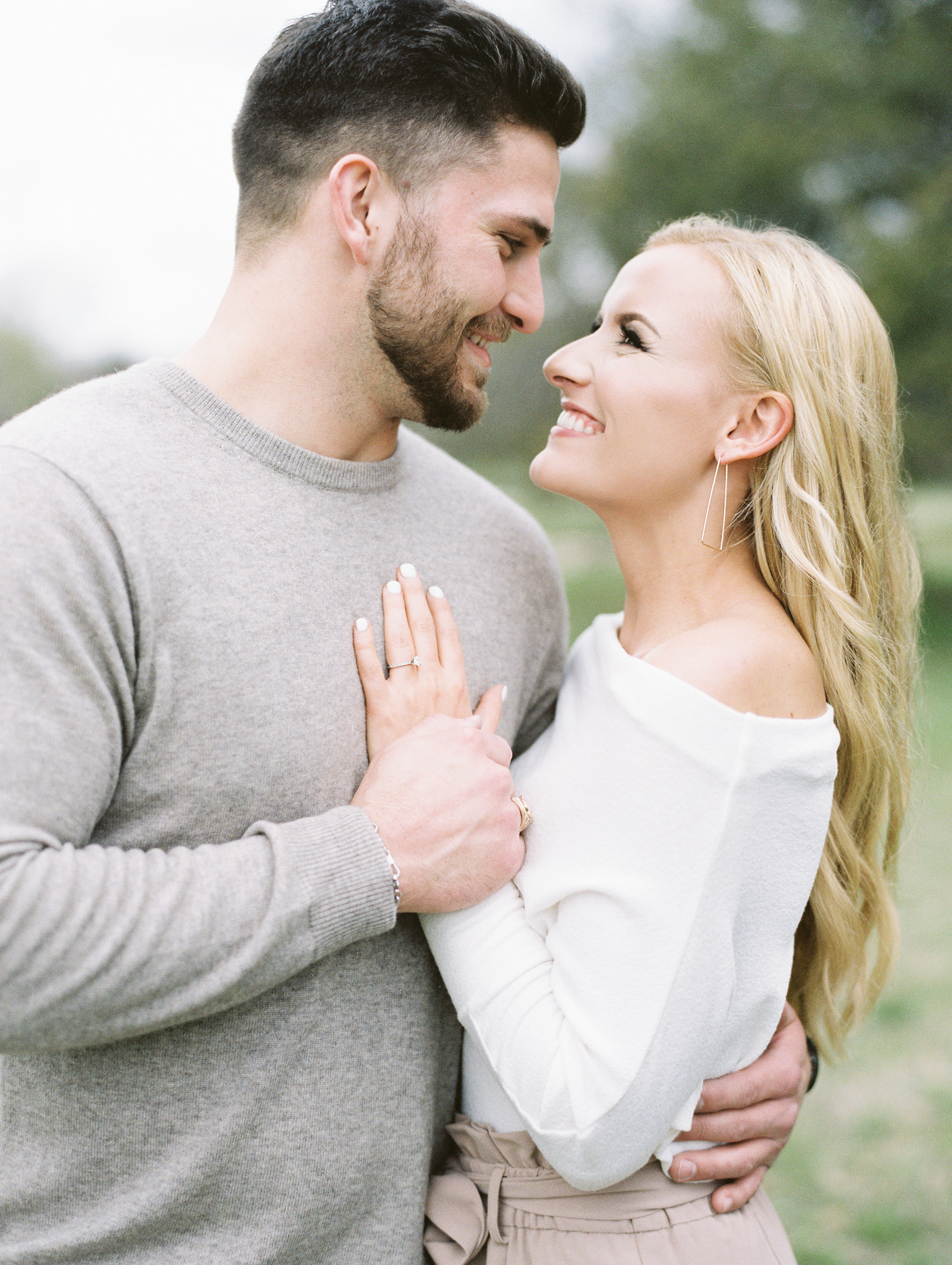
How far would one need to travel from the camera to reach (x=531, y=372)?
56.3 feet

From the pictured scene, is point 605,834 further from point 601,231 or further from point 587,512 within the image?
point 587,512

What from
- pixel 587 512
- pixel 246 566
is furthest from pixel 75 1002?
pixel 587 512

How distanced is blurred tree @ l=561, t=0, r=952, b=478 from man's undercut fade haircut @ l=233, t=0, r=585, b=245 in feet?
43.2

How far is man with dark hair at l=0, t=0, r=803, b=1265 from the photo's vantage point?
150 cm

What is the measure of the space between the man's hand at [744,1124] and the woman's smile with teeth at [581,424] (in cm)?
118

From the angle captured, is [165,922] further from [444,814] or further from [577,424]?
[577,424]

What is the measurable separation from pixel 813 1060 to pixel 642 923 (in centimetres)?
89

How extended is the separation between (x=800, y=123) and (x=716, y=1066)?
51.8ft

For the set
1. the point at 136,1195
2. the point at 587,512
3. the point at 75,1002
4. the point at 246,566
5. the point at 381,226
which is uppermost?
the point at 381,226

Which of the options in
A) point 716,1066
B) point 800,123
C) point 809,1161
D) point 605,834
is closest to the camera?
point 605,834

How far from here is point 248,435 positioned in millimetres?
1864

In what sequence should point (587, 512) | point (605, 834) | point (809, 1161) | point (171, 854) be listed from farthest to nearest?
point (587, 512) < point (809, 1161) < point (605, 834) < point (171, 854)

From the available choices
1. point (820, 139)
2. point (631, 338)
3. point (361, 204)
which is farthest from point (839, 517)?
point (820, 139)

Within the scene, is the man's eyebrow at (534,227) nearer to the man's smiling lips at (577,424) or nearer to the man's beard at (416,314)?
the man's beard at (416,314)
